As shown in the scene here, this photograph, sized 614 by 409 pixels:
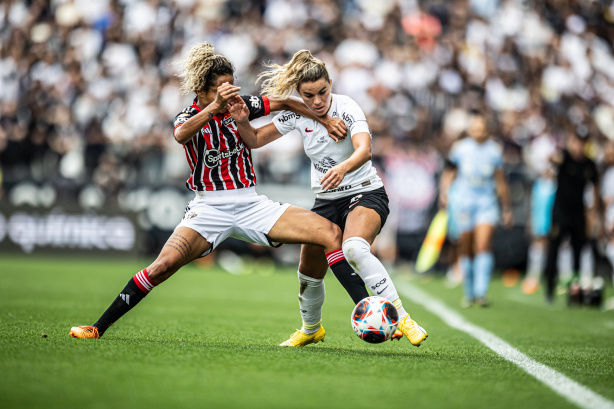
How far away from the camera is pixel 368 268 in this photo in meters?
5.36

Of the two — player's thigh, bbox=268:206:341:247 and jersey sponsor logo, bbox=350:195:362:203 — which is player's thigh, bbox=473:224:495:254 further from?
player's thigh, bbox=268:206:341:247

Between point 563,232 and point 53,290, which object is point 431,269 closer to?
point 563,232

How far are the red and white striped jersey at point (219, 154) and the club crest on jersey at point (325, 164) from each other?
0.55 m

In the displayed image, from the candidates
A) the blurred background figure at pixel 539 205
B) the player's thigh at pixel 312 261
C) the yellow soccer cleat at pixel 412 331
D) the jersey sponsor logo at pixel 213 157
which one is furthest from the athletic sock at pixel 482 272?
the jersey sponsor logo at pixel 213 157

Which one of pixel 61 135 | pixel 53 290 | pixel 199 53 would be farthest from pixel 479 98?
pixel 199 53

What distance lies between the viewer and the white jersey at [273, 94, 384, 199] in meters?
5.76

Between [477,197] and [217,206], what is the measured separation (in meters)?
5.84

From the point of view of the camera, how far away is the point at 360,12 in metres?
18.9

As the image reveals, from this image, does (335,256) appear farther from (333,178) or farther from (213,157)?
(213,157)

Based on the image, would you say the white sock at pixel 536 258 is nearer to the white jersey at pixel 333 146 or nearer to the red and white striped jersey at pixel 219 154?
the white jersey at pixel 333 146

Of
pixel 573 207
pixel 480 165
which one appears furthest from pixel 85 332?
pixel 573 207

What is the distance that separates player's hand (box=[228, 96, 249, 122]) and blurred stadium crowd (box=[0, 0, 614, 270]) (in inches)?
417

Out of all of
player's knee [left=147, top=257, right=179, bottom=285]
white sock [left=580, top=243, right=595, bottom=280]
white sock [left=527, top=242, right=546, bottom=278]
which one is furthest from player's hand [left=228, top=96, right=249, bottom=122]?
white sock [left=527, top=242, right=546, bottom=278]

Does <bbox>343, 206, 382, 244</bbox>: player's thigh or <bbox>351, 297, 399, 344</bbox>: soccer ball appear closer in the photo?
<bbox>351, 297, 399, 344</bbox>: soccer ball
